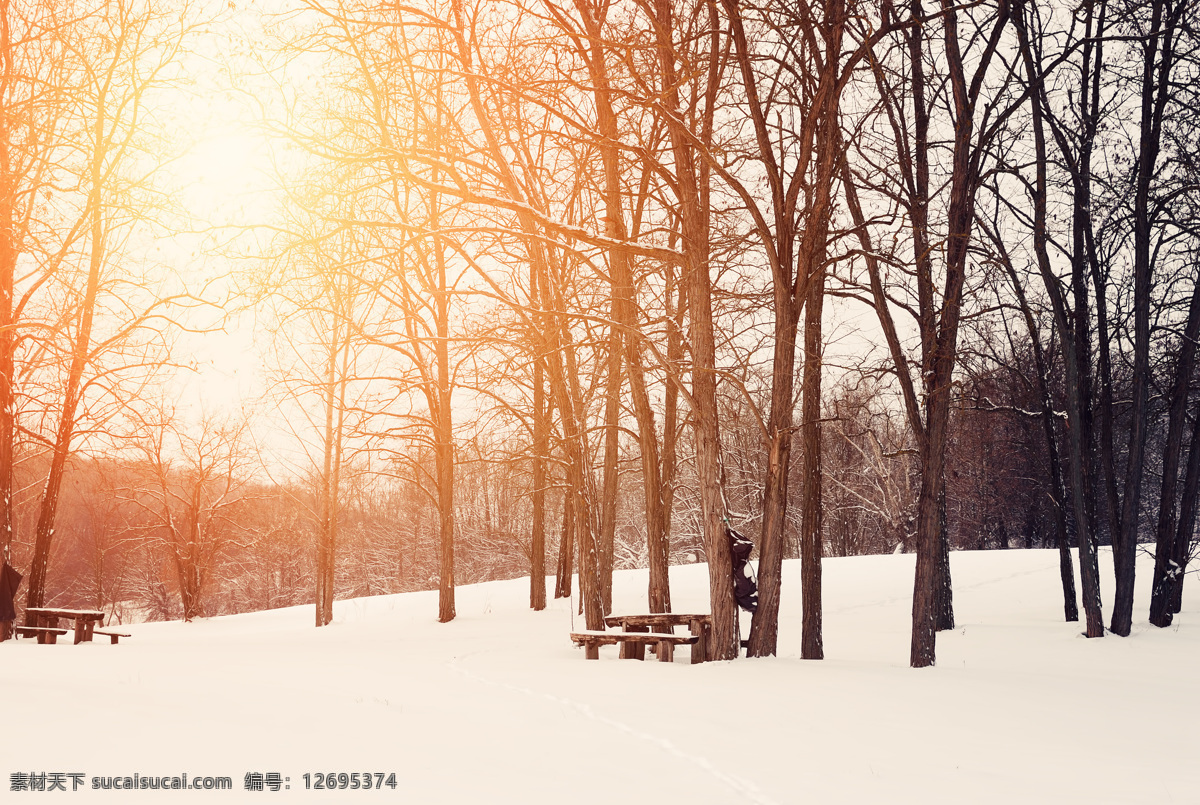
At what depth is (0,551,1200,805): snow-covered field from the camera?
4.58 meters

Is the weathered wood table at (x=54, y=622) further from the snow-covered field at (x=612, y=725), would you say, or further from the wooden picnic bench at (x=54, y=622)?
the snow-covered field at (x=612, y=725)

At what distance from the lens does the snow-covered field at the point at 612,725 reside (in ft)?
15.0

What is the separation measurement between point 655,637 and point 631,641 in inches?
21.3

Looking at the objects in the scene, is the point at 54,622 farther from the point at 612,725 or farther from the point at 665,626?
the point at 612,725

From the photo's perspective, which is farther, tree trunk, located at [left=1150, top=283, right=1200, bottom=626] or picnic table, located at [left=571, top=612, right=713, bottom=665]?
tree trunk, located at [left=1150, top=283, right=1200, bottom=626]

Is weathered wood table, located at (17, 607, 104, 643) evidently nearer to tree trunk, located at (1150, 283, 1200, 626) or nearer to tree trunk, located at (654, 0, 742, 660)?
tree trunk, located at (654, 0, 742, 660)

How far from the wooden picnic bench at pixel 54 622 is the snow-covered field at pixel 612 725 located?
4133 mm

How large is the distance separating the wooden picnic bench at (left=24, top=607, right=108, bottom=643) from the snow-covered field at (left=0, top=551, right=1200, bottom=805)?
4.13 metres

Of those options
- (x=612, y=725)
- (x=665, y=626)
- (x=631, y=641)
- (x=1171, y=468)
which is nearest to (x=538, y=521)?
(x=665, y=626)

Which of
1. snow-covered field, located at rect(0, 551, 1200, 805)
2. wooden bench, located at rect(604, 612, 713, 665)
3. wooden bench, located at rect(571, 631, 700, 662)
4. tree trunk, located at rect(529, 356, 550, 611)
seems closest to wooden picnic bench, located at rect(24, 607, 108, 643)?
snow-covered field, located at rect(0, 551, 1200, 805)

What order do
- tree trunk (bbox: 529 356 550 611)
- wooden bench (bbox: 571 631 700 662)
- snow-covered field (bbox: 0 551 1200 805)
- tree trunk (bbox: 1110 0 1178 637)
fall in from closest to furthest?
snow-covered field (bbox: 0 551 1200 805) → wooden bench (bbox: 571 631 700 662) → tree trunk (bbox: 1110 0 1178 637) → tree trunk (bbox: 529 356 550 611)

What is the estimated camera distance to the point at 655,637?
1130 cm

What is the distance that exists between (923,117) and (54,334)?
51.2 feet

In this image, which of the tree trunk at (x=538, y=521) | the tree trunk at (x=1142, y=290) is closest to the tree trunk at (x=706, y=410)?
the tree trunk at (x=1142, y=290)
